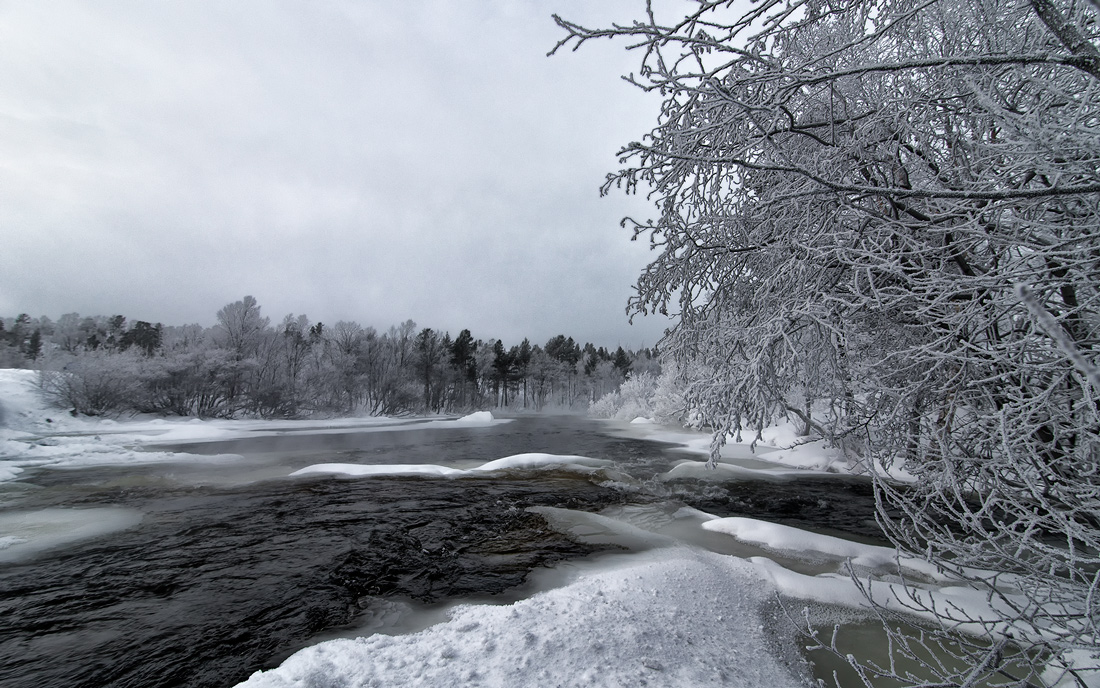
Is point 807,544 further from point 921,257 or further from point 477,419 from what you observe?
point 477,419

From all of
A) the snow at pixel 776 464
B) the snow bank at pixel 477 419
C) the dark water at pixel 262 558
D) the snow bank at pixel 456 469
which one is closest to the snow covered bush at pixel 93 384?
the dark water at pixel 262 558

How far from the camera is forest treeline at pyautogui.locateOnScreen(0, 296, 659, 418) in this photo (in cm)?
2864

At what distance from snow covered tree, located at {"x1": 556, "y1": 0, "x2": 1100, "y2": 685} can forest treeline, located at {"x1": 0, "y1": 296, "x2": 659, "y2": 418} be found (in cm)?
1446

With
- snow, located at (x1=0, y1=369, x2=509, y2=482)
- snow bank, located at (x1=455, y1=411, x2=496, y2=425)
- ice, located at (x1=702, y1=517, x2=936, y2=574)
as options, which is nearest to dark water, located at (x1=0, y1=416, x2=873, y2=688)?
ice, located at (x1=702, y1=517, x2=936, y2=574)

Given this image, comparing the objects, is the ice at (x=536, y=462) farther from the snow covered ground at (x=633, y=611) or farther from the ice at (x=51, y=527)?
the ice at (x=51, y=527)

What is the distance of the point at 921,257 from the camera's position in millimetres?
2633

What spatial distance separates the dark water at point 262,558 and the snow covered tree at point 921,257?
365cm

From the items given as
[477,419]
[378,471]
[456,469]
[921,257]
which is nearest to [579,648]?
[921,257]

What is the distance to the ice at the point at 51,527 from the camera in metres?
6.27

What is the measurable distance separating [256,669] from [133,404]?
35.2 m

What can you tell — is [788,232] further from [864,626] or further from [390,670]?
[390,670]

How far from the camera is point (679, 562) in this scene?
5344mm

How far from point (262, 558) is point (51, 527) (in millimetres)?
4335

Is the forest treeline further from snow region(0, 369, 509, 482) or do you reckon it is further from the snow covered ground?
the snow covered ground
